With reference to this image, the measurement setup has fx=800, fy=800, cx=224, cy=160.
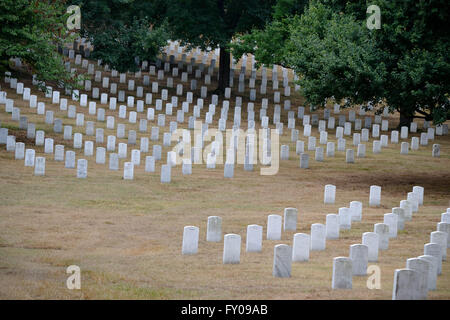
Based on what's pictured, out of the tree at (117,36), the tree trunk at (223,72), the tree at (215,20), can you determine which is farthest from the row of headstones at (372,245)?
the tree trunk at (223,72)

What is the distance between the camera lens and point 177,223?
16.6 metres

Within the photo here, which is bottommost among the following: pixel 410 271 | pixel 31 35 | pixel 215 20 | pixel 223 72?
pixel 410 271

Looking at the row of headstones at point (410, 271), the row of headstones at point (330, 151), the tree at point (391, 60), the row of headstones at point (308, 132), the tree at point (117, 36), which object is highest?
the tree at point (117, 36)

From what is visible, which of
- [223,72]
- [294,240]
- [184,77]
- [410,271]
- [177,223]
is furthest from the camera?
[184,77]

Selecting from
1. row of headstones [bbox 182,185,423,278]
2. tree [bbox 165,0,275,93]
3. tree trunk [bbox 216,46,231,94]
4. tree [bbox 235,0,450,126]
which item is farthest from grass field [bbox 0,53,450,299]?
tree trunk [bbox 216,46,231,94]

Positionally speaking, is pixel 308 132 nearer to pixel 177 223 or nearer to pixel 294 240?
pixel 177 223

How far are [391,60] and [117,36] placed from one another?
55.8 ft

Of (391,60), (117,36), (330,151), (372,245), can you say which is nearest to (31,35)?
(330,151)

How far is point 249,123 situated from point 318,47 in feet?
23.3

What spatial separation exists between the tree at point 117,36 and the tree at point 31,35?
377 inches

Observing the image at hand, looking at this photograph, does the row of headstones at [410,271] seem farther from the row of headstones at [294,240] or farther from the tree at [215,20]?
the tree at [215,20]

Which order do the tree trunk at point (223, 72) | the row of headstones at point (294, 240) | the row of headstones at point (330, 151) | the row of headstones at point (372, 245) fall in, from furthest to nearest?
1. the tree trunk at point (223, 72)
2. the row of headstones at point (330, 151)
3. the row of headstones at point (294, 240)
4. the row of headstones at point (372, 245)

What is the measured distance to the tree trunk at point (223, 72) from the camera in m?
37.9

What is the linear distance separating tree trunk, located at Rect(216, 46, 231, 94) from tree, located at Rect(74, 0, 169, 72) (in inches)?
128
